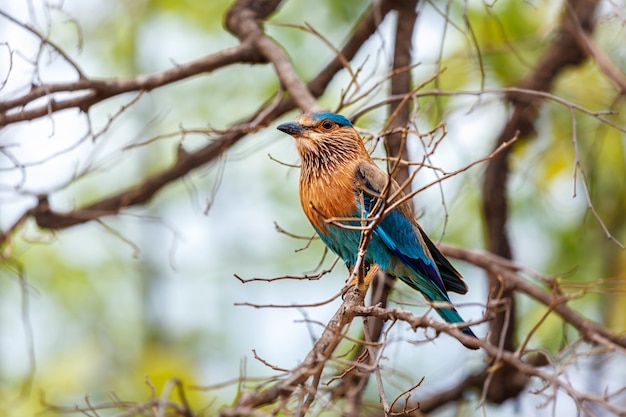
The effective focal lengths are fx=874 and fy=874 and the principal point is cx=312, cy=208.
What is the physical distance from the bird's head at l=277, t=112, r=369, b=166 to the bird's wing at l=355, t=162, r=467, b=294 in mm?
164

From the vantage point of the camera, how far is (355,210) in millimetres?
3471

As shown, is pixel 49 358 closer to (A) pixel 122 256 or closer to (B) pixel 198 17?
(A) pixel 122 256

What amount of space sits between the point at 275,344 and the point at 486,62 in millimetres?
4166

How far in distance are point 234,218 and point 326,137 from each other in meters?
6.37

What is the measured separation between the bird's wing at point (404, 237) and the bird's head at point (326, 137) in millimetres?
164

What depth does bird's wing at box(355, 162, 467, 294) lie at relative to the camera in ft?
11.8

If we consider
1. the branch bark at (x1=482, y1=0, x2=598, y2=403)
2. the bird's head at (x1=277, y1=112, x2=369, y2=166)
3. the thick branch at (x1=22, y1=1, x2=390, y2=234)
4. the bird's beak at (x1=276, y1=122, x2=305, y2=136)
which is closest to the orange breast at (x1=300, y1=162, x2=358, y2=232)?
the bird's head at (x1=277, y1=112, x2=369, y2=166)

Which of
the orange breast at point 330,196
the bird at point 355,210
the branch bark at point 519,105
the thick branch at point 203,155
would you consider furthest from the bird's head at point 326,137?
the branch bark at point 519,105

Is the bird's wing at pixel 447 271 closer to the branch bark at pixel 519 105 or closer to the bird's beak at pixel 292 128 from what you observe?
the bird's beak at pixel 292 128

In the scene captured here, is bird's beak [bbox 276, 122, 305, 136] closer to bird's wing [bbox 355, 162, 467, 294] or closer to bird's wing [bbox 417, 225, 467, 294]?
bird's wing [bbox 355, 162, 467, 294]

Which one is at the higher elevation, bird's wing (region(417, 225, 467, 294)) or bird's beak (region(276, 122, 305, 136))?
bird's beak (region(276, 122, 305, 136))

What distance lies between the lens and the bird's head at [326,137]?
3.82 metres

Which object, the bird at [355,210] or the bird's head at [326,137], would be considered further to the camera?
the bird's head at [326,137]

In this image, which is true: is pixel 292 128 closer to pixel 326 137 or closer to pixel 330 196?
pixel 326 137
